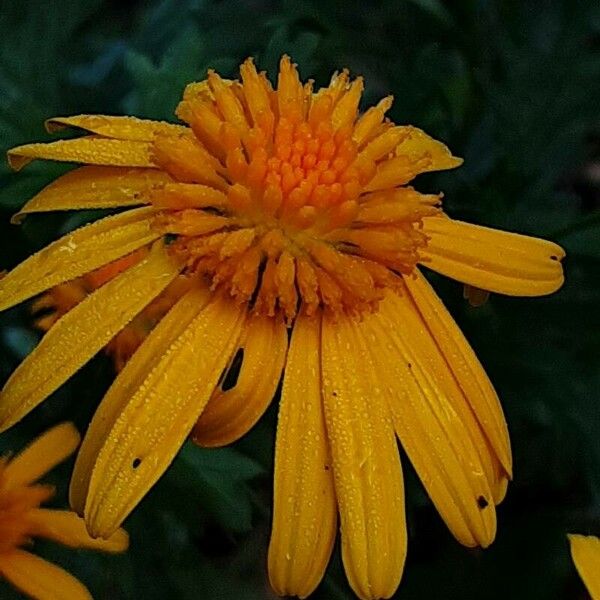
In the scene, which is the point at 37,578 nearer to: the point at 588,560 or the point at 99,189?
the point at 99,189

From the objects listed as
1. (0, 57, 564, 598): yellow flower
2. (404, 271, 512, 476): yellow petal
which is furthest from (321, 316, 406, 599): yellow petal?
(404, 271, 512, 476): yellow petal

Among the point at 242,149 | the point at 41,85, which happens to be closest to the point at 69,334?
the point at 242,149

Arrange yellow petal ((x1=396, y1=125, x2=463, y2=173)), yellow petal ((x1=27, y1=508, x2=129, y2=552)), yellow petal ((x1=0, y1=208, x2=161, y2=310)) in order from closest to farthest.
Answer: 1. yellow petal ((x1=0, y1=208, x2=161, y2=310))
2. yellow petal ((x1=396, y1=125, x2=463, y2=173))
3. yellow petal ((x1=27, y1=508, x2=129, y2=552))

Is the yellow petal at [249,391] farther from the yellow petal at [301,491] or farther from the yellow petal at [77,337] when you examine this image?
the yellow petal at [77,337]

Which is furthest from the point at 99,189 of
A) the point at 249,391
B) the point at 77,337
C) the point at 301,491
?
the point at 301,491

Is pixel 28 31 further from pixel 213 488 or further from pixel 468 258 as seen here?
pixel 468 258

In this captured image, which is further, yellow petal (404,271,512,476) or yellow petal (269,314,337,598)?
yellow petal (404,271,512,476)

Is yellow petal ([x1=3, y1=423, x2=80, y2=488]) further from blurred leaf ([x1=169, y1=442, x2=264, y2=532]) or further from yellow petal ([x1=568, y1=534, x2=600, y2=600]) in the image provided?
yellow petal ([x1=568, y1=534, x2=600, y2=600])
